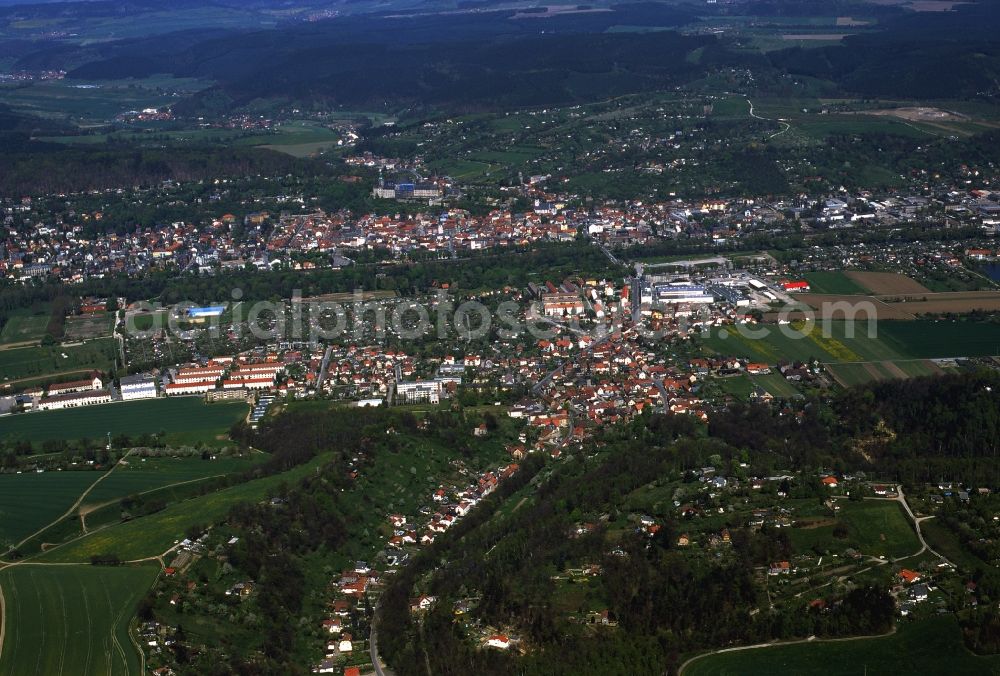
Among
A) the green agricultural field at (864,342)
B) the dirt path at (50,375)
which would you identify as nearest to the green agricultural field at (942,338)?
the green agricultural field at (864,342)

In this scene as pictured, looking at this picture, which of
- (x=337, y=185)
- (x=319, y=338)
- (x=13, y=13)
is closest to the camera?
(x=319, y=338)

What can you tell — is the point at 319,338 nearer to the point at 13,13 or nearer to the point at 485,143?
the point at 485,143

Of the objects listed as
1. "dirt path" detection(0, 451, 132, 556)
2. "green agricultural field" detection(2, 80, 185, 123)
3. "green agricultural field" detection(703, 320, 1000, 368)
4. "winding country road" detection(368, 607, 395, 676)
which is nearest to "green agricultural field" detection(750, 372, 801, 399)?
"green agricultural field" detection(703, 320, 1000, 368)

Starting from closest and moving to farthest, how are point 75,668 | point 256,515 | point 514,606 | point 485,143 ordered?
point 75,668 < point 514,606 < point 256,515 < point 485,143

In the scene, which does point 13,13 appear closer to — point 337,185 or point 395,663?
point 337,185

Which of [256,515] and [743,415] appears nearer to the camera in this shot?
[256,515]

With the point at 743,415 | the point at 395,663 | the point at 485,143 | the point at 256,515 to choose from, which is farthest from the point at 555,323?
the point at 485,143

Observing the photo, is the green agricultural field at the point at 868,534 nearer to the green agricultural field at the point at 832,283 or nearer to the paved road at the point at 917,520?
the paved road at the point at 917,520

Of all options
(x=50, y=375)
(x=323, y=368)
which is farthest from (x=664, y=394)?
(x=50, y=375)
